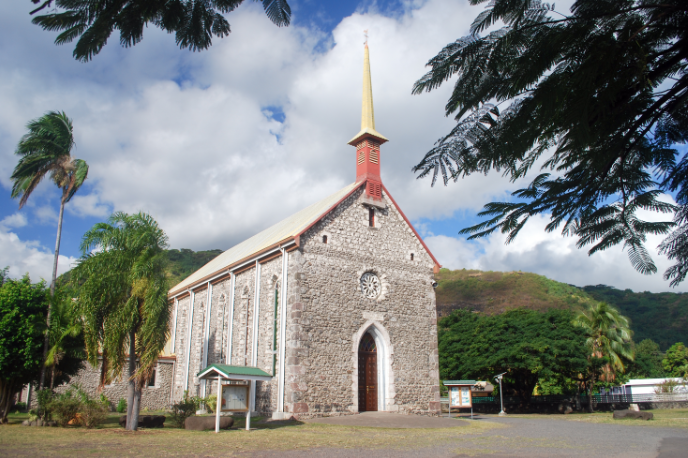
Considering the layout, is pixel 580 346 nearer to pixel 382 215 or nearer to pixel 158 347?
pixel 382 215

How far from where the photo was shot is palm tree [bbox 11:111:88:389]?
2038cm

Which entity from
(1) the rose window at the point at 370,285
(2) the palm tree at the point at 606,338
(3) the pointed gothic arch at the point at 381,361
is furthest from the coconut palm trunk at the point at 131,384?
(2) the palm tree at the point at 606,338

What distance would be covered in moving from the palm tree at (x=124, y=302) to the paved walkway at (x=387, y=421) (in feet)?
20.9

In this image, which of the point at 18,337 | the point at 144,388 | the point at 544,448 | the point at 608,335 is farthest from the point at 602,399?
the point at 18,337

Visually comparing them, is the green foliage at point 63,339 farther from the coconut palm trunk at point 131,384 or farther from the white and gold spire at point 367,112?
the white and gold spire at point 367,112

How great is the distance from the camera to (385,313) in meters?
22.0

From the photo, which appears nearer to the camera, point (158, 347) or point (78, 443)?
point (78, 443)

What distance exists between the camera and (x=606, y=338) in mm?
31750

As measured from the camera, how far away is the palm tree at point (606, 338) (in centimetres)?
3131

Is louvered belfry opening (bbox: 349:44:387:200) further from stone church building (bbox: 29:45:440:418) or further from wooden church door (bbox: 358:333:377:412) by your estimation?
wooden church door (bbox: 358:333:377:412)

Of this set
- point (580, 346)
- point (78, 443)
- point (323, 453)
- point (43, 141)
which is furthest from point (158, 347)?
point (580, 346)

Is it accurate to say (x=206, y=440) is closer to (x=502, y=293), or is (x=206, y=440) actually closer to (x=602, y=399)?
(x=602, y=399)

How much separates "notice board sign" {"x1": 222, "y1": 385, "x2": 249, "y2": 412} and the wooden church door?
6545 millimetres

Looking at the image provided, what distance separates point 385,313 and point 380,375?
276 centimetres
